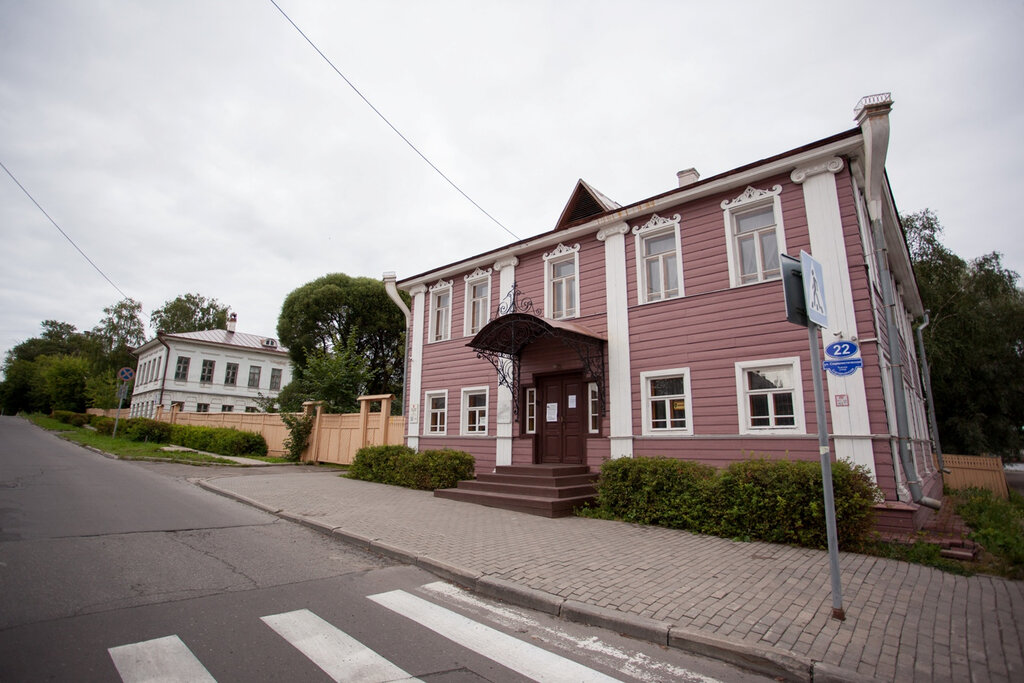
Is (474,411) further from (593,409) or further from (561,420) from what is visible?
(593,409)

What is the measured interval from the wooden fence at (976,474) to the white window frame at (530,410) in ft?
40.9

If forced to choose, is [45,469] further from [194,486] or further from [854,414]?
[854,414]

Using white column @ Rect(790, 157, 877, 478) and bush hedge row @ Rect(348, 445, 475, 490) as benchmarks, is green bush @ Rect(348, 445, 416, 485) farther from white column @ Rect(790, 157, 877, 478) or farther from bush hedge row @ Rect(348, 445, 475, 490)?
white column @ Rect(790, 157, 877, 478)

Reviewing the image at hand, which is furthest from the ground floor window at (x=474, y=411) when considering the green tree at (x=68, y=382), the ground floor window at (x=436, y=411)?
the green tree at (x=68, y=382)

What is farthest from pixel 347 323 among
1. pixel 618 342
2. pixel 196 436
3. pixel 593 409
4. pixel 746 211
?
pixel 746 211

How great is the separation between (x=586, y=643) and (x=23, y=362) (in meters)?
97.2

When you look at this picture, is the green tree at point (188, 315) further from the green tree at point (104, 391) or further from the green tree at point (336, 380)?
the green tree at point (336, 380)

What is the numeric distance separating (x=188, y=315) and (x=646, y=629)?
58.9m

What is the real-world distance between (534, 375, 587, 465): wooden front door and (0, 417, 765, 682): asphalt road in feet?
19.9

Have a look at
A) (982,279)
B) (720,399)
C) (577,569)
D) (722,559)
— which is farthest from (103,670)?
(982,279)

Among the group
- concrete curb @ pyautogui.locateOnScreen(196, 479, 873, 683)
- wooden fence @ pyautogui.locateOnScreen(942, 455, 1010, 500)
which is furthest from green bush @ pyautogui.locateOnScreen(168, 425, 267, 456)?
wooden fence @ pyautogui.locateOnScreen(942, 455, 1010, 500)

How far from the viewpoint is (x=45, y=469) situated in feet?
44.8

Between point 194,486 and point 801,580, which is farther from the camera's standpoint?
point 194,486

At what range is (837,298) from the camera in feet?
28.0
